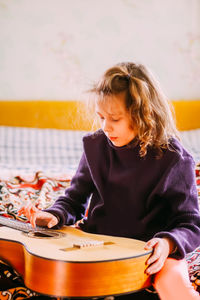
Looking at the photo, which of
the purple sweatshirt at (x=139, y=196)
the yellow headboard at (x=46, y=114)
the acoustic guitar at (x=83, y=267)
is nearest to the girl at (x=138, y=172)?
the purple sweatshirt at (x=139, y=196)

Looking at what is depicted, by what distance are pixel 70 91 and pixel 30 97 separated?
30 cm

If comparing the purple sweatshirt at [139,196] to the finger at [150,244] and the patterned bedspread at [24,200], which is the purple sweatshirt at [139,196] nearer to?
the finger at [150,244]

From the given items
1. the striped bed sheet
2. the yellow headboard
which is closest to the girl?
the striped bed sheet

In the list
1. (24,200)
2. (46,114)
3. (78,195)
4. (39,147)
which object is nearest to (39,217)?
(78,195)

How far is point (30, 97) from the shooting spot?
3227mm

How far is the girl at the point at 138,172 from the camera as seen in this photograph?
1199 mm

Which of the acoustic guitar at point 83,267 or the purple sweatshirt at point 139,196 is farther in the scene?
the purple sweatshirt at point 139,196

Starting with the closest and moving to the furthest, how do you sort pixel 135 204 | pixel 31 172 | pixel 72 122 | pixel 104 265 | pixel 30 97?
pixel 104 265 < pixel 135 204 < pixel 31 172 < pixel 72 122 < pixel 30 97

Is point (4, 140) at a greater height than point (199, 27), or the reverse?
point (199, 27)

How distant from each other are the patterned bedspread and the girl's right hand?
15cm

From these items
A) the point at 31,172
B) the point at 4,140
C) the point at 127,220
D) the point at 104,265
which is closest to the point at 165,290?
the point at 104,265

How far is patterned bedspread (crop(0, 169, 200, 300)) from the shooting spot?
1.23m

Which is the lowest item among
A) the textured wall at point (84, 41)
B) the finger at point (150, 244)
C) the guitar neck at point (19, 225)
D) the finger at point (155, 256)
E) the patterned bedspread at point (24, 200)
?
the patterned bedspread at point (24, 200)

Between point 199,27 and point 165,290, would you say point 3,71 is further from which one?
point 165,290
